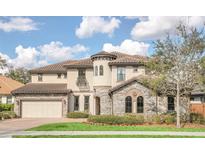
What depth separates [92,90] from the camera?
107 ft

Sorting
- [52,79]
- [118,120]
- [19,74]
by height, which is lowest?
[118,120]

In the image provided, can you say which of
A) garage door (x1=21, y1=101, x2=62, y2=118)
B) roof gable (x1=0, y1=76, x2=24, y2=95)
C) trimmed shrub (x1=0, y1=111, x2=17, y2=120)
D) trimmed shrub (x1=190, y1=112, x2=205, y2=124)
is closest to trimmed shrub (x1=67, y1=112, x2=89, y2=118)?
garage door (x1=21, y1=101, x2=62, y2=118)

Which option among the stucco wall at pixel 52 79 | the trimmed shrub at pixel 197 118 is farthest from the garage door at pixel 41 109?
the trimmed shrub at pixel 197 118

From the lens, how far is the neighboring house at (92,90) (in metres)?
26.2

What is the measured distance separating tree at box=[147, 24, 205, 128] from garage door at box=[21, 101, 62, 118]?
14.6 meters

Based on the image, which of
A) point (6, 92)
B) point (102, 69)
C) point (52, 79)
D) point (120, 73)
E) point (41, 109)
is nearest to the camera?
point (102, 69)

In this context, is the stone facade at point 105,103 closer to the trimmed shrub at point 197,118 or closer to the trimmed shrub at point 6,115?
the trimmed shrub at point 197,118

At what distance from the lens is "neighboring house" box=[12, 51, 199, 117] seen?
85.9 ft

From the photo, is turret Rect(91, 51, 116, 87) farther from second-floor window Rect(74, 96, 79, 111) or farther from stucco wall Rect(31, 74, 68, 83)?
stucco wall Rect(31, 74, 68, 83)

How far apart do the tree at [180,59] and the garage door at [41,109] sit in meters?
14.6

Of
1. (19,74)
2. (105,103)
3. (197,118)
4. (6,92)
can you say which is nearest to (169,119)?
(197,118)

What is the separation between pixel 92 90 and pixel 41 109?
6280 millimetres

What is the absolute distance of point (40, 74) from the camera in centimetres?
3475

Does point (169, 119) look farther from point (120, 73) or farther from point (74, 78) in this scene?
point (74, 78)
